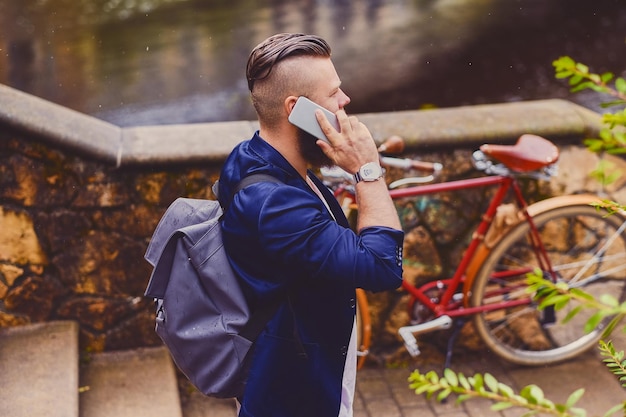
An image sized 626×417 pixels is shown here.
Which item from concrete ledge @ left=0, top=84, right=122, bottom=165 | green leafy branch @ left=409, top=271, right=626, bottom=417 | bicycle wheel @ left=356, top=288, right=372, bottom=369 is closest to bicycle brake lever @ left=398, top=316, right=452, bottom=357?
bicycle wheel @ left=356, top=288, right=372, bottom=369

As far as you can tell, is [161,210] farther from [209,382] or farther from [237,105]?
[237,105]

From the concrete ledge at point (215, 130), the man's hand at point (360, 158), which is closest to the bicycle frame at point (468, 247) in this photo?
the concrete ledge at point (215, 130)

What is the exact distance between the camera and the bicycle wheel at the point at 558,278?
14.4 feet

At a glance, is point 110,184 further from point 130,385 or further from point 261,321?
point 261,321

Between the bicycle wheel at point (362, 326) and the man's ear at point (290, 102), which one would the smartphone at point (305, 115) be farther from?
the bicycle wheel at point (362, 326)

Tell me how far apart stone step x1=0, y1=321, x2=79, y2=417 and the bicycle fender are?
2.12 m

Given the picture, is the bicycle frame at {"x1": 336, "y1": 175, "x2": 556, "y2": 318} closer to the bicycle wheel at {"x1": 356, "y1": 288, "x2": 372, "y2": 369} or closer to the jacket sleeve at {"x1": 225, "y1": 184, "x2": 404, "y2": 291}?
the bicycle wheel at {"x1": 356, "y1": 288, "x2": 372, "y2": 369}

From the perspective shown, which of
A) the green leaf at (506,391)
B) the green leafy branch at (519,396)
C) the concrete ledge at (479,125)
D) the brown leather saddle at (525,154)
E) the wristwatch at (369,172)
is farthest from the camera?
the concrete ledge at (479,125)

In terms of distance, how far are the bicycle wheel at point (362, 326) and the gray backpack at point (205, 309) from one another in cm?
165

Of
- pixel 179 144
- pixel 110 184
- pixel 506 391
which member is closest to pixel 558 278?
pixel 179 144

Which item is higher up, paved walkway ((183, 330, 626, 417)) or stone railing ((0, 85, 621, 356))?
stone railing ((0, 85, 621, 356))

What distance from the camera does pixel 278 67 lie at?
2330mm

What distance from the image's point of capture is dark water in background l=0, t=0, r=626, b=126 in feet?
23.6

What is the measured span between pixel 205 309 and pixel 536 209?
2.29 m
